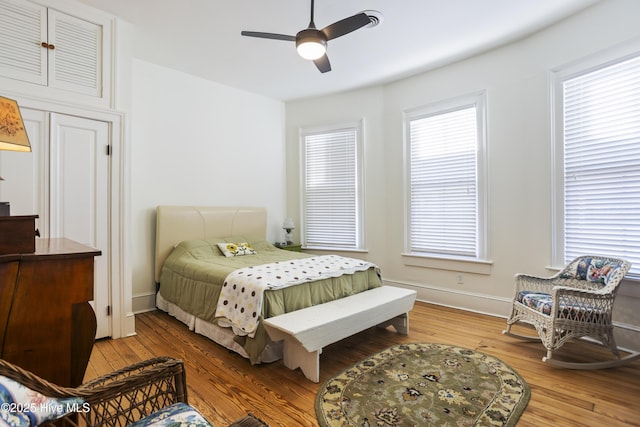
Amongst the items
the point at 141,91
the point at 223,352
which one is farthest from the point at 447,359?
the point at 141,91

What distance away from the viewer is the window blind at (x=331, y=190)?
4926 millimetres

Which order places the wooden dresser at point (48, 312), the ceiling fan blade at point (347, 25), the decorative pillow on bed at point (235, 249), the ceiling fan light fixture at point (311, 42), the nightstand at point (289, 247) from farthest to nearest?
the nightstand at point (289, 247), the decorative pillow on bed at point (235, 249), the ceiling fan light fixture at point (311, 42), the ceiling fan blade at point (347, 25), the wooden dresser at point (48, 312)

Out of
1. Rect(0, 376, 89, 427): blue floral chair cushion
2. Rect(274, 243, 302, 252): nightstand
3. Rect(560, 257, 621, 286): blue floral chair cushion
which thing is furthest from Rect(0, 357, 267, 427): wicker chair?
Rect(274, 243, 302, 252): nightstand

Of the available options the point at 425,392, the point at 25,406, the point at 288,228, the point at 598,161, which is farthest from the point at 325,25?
the point at 25,406

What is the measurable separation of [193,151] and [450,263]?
11.8ft

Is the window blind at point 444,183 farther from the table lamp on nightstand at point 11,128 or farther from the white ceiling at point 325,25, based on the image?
Answer: the table lamp on nightstand at point 11,128

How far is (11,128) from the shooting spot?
1.40 metres

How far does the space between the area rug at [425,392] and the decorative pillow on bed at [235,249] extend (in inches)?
81.7

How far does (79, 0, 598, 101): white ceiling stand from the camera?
2.84 metres

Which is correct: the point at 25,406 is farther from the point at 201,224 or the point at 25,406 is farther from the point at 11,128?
the point at 201,224

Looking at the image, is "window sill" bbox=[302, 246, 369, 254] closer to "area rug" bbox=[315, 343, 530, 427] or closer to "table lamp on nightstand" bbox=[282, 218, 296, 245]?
"table lamp on nightstand" bbox=[282, 218, 296, 245]

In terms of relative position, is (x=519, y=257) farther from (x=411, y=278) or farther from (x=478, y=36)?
(x=478, y=36)

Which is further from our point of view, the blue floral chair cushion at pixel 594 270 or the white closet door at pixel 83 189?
the white closet door at pixel 83 189

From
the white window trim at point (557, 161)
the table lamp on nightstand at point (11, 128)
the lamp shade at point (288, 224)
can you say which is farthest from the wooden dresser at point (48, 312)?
the white window trim at point (557, 161)
